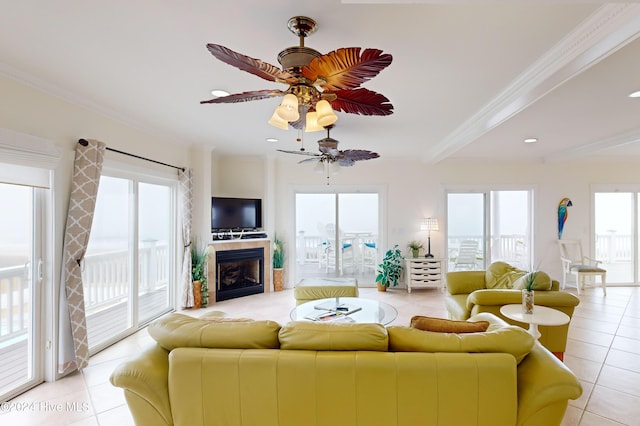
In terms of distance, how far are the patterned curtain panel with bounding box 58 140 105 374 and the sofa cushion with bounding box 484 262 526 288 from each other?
455cm

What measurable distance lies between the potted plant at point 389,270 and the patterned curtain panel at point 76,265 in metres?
4.61

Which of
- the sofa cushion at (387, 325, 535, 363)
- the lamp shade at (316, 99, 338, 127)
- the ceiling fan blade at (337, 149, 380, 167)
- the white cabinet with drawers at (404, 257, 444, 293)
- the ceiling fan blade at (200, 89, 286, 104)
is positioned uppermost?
the ceiling fan blade at (200, 89, 286, 104)

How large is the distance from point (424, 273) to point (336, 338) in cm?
480

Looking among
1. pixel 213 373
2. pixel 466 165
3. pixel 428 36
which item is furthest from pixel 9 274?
pixel 466 165

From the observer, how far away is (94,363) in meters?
3.21

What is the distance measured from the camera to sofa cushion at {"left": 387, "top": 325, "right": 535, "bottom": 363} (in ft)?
5.67

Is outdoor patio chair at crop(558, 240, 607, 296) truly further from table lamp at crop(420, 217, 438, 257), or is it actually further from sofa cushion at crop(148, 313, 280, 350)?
sofa cushion at crop(148, 313, 280, 350)

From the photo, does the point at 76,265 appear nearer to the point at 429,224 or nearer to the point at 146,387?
the point at 146,387

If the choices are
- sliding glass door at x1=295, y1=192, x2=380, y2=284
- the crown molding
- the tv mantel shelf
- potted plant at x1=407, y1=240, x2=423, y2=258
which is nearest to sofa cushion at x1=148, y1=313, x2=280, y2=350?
the crown molding

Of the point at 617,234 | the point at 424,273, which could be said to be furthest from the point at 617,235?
the point at 424,273

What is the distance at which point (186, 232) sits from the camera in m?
4.87

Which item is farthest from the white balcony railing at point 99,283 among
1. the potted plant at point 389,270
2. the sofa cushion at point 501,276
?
the sofa cushion at point 501,276

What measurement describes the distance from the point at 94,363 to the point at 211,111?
2822 millimetres

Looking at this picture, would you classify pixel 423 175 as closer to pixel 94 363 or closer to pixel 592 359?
pixel 592 359
